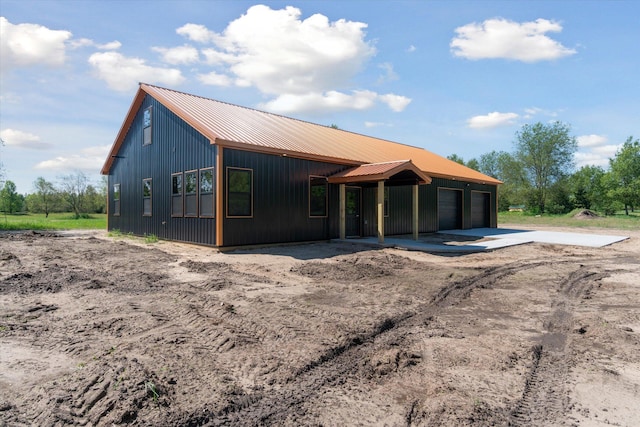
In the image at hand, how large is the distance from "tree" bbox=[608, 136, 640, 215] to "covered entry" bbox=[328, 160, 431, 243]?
139 feet

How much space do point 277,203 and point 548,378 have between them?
9995 millimetres

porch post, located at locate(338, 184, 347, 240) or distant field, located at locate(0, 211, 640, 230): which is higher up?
porch post, located at locate(338, 184, 347, 240)

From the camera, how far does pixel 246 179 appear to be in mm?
11836

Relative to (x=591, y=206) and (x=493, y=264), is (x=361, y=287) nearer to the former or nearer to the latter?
(x=493, y=264)

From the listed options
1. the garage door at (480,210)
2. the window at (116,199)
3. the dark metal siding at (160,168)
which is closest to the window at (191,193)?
the dark metal siding at (160,168)

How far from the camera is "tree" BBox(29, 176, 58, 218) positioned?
146 feet

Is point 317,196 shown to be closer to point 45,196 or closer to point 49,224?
point 49,224

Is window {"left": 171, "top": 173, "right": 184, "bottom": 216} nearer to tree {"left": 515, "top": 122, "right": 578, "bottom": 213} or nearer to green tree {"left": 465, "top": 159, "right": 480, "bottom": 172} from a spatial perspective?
tree {"left": 515, "top": 122, "right": 578, "bottom": 213}

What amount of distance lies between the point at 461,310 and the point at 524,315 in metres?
0.81

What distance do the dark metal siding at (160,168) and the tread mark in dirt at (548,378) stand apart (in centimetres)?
917

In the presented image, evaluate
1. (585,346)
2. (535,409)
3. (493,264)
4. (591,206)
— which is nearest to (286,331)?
(535,409)

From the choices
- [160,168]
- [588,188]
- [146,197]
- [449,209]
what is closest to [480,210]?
[449,209]

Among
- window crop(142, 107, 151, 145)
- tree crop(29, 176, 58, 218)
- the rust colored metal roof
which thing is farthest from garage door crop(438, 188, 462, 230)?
tree crop(29, 176, 58, 218)

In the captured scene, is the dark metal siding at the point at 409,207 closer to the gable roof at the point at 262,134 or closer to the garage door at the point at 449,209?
the garage door at the point at 449,209
